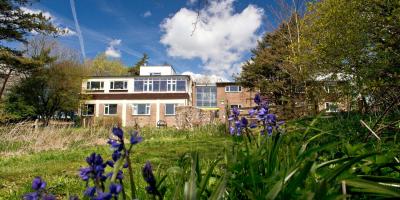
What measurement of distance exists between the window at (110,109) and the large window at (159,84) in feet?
12.1

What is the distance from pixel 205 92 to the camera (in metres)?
53.1

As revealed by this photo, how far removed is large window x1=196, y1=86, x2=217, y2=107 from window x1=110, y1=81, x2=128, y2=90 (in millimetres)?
12020

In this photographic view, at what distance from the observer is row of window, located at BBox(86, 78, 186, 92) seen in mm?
45169

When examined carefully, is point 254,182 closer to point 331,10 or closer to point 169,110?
point 331,10

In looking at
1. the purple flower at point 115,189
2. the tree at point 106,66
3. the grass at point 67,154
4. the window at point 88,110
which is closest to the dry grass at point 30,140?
the grass at point 67,154

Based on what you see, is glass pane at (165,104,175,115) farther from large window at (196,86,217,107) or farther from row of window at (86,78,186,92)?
large window at (196,86,217,107)

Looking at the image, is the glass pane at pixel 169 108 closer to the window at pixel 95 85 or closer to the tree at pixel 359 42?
the window at pixel 95 85

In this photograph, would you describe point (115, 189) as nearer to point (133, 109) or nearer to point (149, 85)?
point (133, 109)

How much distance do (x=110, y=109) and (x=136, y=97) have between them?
3877mm

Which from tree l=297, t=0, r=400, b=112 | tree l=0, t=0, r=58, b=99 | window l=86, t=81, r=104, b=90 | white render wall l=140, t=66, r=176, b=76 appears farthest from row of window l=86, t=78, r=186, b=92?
tree l=297, t=0, r=400, b=112

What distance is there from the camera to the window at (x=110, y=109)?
4544 centimetres

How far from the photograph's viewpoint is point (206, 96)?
53.1m

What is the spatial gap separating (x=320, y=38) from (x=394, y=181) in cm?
1291

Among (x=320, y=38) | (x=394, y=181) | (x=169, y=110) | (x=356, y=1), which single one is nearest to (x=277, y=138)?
(x=394, y=181)
